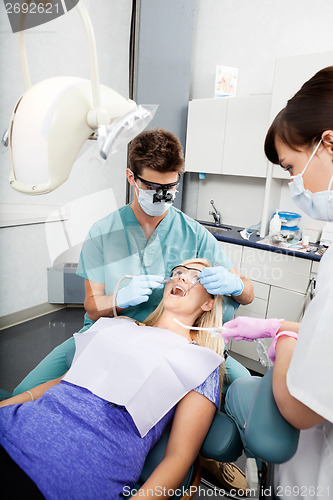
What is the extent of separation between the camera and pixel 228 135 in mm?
2725

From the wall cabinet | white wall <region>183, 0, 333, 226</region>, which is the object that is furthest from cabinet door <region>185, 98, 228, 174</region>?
white wall <region>183, 0, 333, 226</region>

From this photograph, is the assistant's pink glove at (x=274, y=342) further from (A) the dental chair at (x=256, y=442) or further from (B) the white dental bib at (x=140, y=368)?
(B) the white dental bib at (x=140, y=368)

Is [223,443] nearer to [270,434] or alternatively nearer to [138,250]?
[270,434]

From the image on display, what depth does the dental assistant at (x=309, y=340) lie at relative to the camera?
2.07 ft

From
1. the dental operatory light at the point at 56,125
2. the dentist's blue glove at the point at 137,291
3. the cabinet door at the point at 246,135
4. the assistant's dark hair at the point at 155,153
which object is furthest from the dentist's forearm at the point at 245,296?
the cabinet door at the point at 246,135

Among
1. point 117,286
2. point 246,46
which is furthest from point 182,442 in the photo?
point 246,46

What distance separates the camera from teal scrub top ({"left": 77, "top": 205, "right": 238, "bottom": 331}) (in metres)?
1.38

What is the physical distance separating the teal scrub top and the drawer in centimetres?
85

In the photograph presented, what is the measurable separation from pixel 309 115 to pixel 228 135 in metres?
1.93

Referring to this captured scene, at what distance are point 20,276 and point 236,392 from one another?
0.67m

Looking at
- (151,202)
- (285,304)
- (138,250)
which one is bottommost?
(285,304)

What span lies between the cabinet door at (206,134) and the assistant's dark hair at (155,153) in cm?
153

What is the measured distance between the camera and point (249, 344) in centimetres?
242

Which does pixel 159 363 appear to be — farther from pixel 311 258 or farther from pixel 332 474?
pixel 311 258
